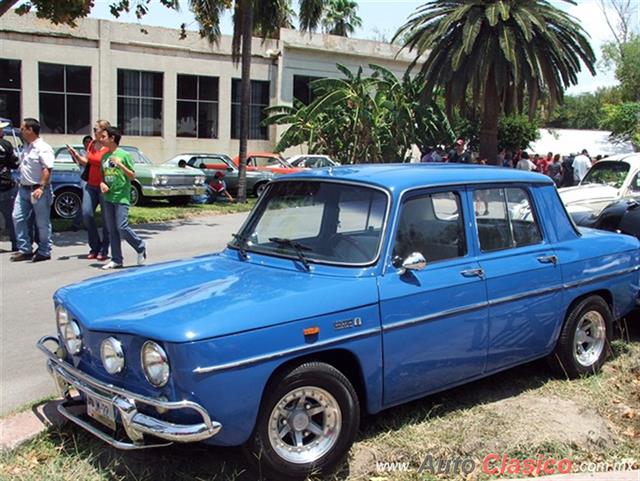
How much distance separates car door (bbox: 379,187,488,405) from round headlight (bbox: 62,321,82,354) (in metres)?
1.73

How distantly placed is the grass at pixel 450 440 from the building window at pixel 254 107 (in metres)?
29.4

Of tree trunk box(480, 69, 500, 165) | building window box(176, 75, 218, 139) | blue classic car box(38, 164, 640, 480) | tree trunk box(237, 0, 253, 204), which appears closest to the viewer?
blue classic car box(38, 164, 640, 480)

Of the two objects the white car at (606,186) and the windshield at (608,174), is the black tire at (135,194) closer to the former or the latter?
the white car at (606,186)

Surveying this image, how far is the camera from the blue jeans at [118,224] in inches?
339

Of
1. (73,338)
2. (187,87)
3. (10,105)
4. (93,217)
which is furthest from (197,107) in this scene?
(73,338)

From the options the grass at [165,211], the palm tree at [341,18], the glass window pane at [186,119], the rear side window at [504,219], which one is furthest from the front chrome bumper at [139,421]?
the palm tree at [341,18]

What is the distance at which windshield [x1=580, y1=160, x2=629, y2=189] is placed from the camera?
38.8ft

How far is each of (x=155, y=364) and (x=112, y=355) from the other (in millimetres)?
330

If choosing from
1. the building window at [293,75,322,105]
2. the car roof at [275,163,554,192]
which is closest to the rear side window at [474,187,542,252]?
the car roof at [275,163,554,192]

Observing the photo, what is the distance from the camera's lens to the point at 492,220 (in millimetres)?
Answer: 4848

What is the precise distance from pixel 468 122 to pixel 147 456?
115 ft

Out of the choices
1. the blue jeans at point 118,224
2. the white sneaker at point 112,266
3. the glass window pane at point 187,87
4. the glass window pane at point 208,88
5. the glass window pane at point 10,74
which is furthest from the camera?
the glass window pane at point 208,88

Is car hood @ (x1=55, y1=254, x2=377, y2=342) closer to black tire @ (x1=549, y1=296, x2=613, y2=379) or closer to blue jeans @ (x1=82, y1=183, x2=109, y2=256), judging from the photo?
black tire @ (x1=549, y1=296, x2=613, y2=379)

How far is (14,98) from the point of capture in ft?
90.1
